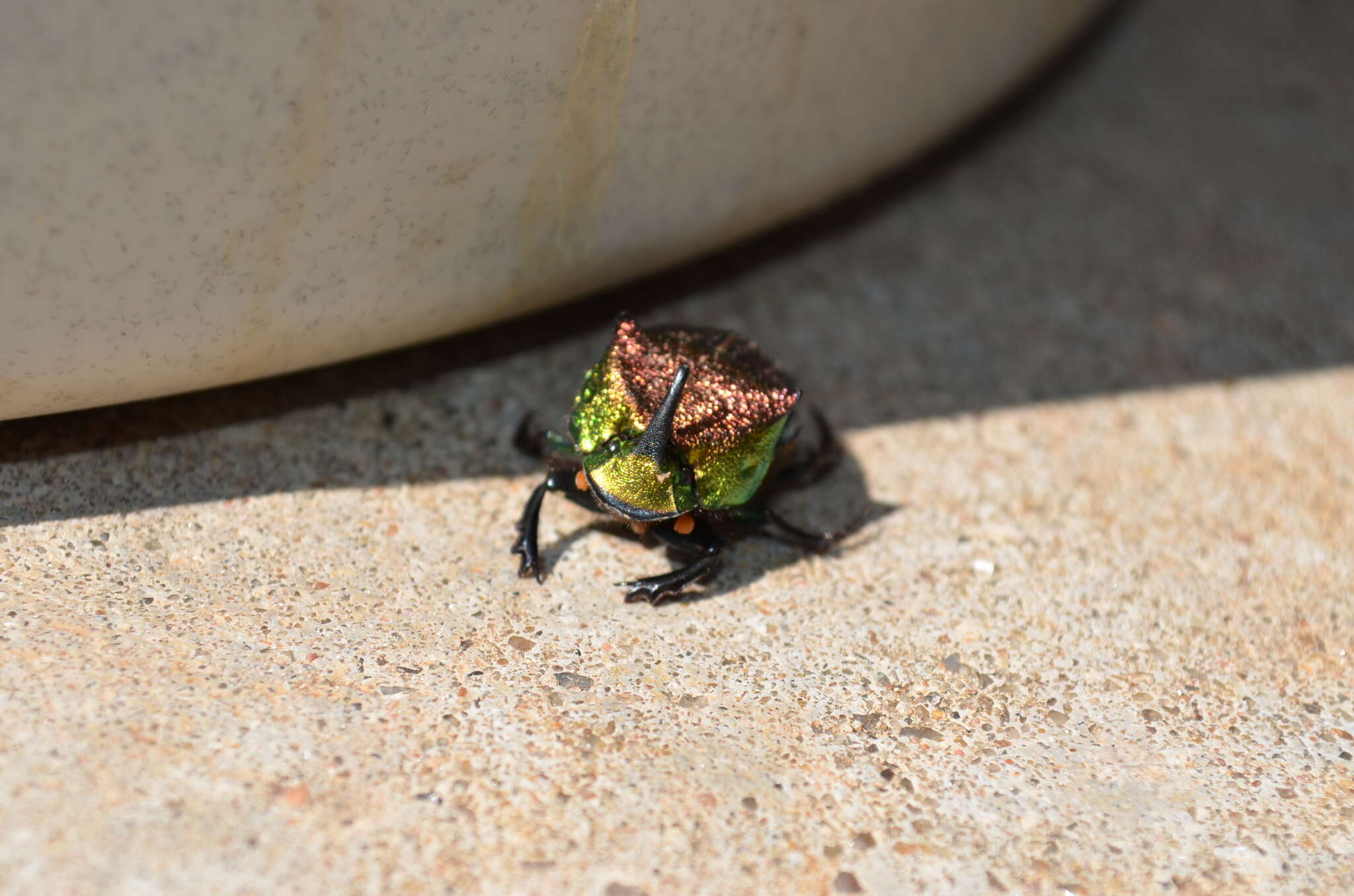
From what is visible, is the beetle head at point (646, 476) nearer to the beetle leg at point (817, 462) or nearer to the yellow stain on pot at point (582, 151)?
the beetle leg at point (817, 462)

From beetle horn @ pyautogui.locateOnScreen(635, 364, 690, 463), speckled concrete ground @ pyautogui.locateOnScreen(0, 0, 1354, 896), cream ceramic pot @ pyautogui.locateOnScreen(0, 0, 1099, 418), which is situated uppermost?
cream ceramic pot @ pyautogui.locateOnScreen(0, 0, 1099, 418)

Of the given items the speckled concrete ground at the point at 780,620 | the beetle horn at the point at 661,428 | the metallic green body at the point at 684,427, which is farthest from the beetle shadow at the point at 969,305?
the beetle horn at the point at 661,428

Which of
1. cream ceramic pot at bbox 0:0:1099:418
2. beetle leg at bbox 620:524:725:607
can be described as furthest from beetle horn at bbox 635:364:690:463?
cream ceramic pot at bbox 0:0:1099:418

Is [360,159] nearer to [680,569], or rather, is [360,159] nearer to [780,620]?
[680,569]

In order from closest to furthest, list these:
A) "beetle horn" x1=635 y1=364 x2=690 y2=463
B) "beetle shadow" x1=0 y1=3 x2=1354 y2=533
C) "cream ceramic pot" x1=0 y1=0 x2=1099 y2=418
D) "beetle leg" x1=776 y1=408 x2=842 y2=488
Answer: "cream ceramic pot" x1=0 y1=0 x2=1099 y2=418
"beetle horn" x1=635 y1=364 x2=690 y2=463
"beetle shadow" x1=0 y1=3 x2=1354 y2=533
"beetle leg" x1=776 y1=408 x2=842 y2=488

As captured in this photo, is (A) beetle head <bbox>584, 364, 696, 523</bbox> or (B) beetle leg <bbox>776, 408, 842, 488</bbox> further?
(B) beetle leg <bbox>776, 408, 842, 488</bbox>

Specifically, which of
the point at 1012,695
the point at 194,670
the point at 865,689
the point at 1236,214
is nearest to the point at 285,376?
the point at 194,670

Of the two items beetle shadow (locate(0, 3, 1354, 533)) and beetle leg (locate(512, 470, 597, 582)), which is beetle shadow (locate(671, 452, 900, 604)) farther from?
beetle leg (locate(512, 470, 597, 582))

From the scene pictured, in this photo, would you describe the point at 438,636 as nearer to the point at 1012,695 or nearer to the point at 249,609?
the point at 249,609
